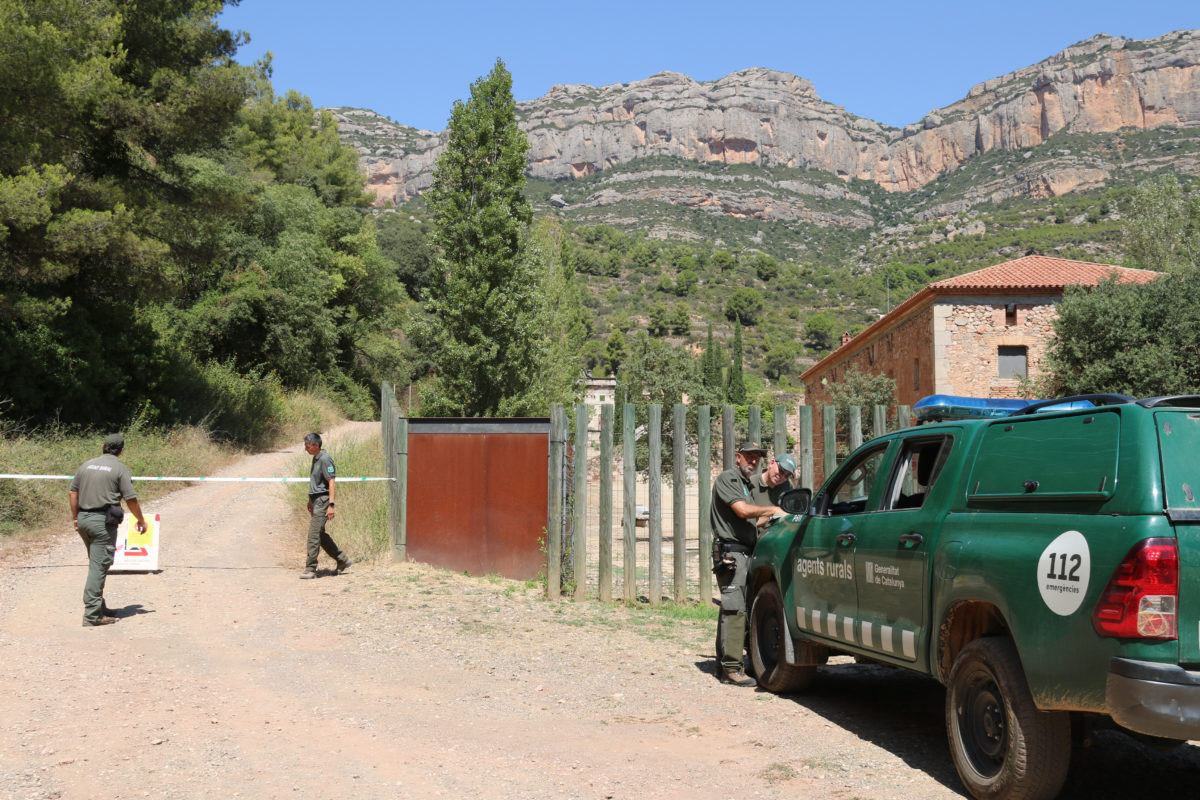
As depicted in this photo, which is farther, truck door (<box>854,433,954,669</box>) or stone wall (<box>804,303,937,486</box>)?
stone wall (<box>804,303,937,486</box>)

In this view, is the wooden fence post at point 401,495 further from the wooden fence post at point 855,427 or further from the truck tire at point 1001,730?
the truck tire at point 1001,730

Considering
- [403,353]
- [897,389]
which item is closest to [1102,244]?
[897,389]

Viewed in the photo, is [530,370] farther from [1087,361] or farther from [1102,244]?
[1102,244]

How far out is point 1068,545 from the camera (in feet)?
13.9

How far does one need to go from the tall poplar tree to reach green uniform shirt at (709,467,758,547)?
54.7 feet

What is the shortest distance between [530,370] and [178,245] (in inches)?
358

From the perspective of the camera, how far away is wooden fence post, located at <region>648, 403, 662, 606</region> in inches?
400

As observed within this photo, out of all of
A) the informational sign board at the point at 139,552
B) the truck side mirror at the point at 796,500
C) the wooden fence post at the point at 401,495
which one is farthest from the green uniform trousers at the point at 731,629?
the informational sign board at the point at 139,552

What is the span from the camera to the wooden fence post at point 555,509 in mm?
10766

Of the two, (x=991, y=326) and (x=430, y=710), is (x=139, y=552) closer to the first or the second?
(x=430, y=710)

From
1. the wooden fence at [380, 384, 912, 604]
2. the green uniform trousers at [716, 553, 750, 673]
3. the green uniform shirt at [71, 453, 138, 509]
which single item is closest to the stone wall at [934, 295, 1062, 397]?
→ the wooden fence at [380, 384, 912, 604]

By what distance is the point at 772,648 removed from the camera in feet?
24.9

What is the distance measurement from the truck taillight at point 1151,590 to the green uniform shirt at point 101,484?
9069mm

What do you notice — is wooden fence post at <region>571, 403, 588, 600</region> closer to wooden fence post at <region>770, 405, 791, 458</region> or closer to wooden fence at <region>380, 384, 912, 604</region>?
wooden fence at <region>380, 384, 912, 604</region>
